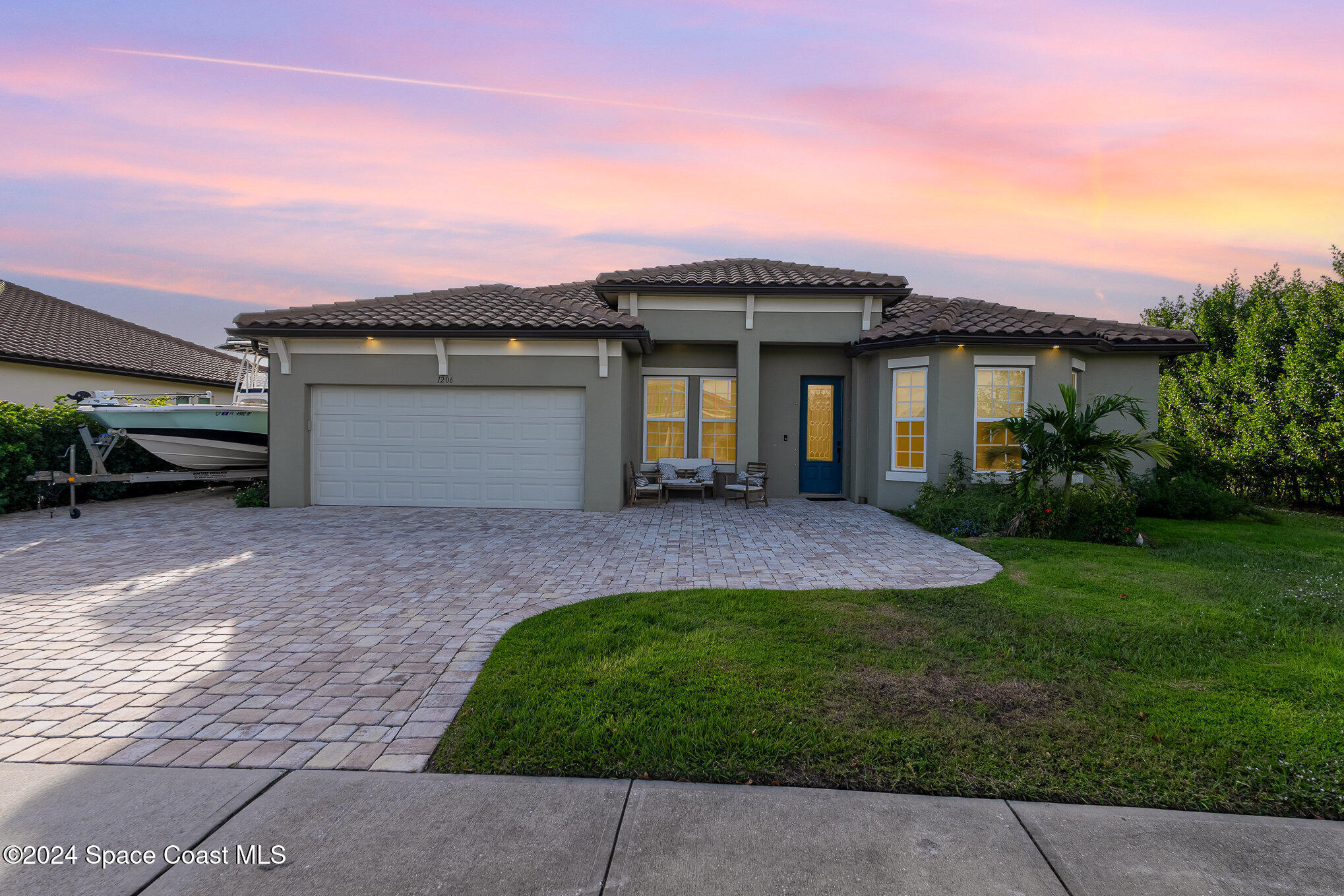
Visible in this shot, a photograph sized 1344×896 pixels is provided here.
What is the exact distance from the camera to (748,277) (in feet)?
43.2

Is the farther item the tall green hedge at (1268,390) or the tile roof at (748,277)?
the tall green hedge at (1268,390)

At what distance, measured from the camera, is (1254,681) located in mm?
4168

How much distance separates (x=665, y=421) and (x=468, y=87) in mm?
7439

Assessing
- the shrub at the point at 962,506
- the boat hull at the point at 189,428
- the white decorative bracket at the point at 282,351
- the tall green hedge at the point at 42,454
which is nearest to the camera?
the shrub at the point at 962,506

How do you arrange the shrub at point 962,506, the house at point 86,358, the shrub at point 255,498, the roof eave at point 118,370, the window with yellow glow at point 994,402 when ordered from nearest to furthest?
the shrub at point 962,506 → the window with yellow glow at point 994,402 → the shrub at point 255,498 → the roof eave at point 118,370 → the house at point 86,358

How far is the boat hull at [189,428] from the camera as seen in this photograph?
41.2 ft

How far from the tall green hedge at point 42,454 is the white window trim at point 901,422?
15845 mm

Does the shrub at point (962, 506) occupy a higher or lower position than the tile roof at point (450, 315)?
lower

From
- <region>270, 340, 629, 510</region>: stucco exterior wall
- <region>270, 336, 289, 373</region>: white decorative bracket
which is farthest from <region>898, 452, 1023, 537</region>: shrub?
<region>270, 336, 289, 373</region>: white decorative bracket

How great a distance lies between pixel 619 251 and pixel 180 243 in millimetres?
11307

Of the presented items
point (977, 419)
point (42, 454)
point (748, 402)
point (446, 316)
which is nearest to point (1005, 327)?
point (977, 419)

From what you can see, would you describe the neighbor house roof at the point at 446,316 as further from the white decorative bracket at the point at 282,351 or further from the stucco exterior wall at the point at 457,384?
the stucco exterior wall at the point at 457,384

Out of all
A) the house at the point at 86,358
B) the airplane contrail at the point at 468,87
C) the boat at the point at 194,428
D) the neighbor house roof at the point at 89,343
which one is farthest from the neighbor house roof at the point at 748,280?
the neighbor house roof at the point at 89,343

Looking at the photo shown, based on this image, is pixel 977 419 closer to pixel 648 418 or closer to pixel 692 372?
pixel 692 372
